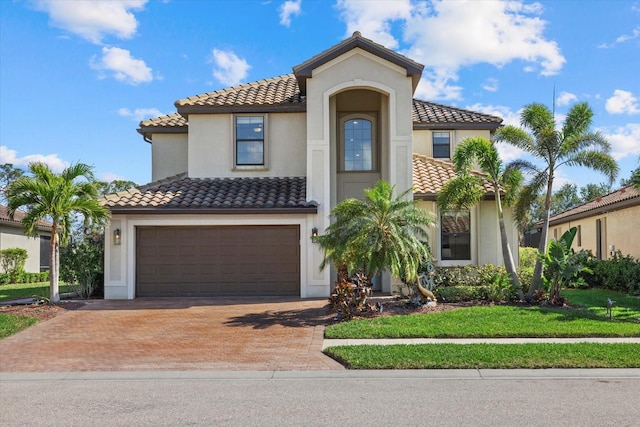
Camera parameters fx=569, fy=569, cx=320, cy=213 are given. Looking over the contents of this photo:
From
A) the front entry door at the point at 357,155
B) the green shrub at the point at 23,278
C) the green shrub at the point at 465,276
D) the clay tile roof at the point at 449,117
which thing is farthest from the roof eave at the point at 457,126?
the green shrub at the point at 23,278

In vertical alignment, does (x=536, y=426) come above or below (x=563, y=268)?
below

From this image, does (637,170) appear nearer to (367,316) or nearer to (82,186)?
(367,316)

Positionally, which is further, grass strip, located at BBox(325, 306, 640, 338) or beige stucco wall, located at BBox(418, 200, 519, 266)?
beige stucco wall, located at BBox(418, 200, 519, 266)

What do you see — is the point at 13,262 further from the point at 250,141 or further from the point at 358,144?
the point at 358,144

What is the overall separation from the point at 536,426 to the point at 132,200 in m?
14.2

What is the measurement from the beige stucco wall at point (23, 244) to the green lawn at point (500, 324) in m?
22.4

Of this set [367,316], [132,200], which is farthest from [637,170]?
[132,200]

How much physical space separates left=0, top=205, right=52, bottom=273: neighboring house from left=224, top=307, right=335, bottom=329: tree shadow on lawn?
17.2 metres

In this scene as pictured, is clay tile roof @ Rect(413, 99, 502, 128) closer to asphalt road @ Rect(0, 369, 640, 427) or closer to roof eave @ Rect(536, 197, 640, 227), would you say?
roof eave @ Rect(536, 197, 640, 227)

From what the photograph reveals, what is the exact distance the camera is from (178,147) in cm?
2202

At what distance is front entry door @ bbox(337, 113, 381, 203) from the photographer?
1942 cm

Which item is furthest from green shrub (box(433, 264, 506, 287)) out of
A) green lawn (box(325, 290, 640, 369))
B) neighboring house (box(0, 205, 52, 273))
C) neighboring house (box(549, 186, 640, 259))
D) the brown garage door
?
neighboring house (box(0, 205, 52, 273))

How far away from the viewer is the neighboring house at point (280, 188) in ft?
56.9

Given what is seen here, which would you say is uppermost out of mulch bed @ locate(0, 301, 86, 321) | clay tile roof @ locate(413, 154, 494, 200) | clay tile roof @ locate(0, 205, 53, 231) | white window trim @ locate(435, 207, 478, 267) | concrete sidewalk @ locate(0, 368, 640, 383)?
clay tile roof @ locate(413, 154, 494, 200)
